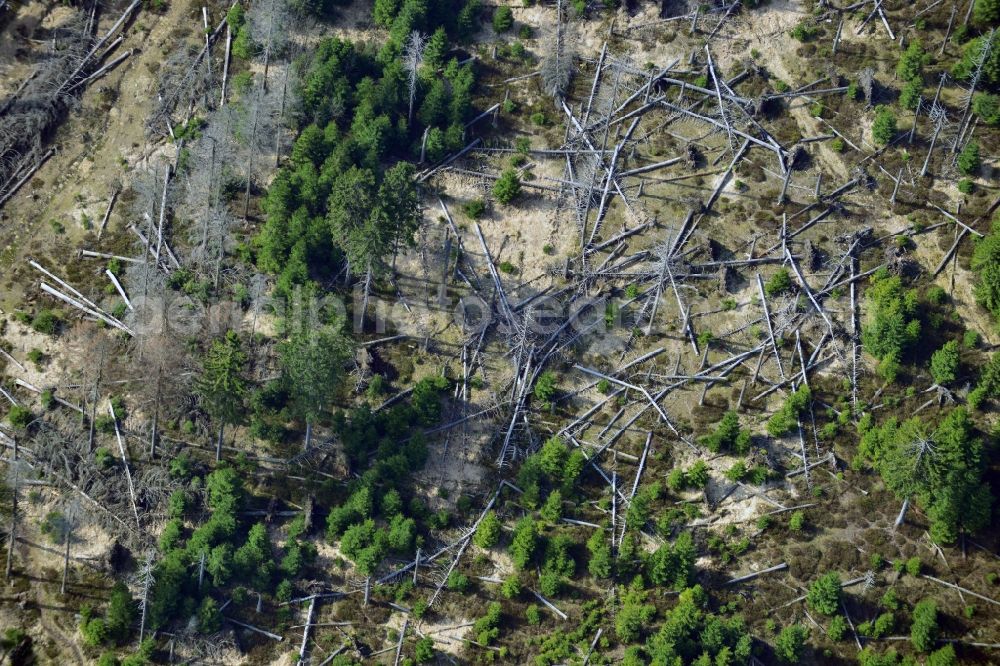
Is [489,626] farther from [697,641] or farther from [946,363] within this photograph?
[946,363]

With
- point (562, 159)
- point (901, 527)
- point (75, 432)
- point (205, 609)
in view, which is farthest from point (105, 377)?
point (901, 527)

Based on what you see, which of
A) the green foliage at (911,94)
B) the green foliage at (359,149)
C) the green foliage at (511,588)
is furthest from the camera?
the green foliage at (911,94)

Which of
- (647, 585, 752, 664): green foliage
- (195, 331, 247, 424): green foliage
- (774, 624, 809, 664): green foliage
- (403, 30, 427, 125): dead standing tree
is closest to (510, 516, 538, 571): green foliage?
(647, 585, 752, 664): green foliage

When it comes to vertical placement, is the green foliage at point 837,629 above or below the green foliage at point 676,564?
below

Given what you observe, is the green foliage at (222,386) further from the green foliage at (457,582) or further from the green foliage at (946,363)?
the green foliage at (946,363)

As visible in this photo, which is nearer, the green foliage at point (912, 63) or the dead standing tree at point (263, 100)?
the green foliage at point (912, 63)

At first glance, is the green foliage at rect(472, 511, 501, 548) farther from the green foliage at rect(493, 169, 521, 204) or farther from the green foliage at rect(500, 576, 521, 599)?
the green foliage at rect(493, 169, 521, 204)

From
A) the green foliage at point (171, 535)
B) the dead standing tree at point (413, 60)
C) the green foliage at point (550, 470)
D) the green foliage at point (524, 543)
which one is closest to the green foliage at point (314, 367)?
the green foliage at point (171, 535)
